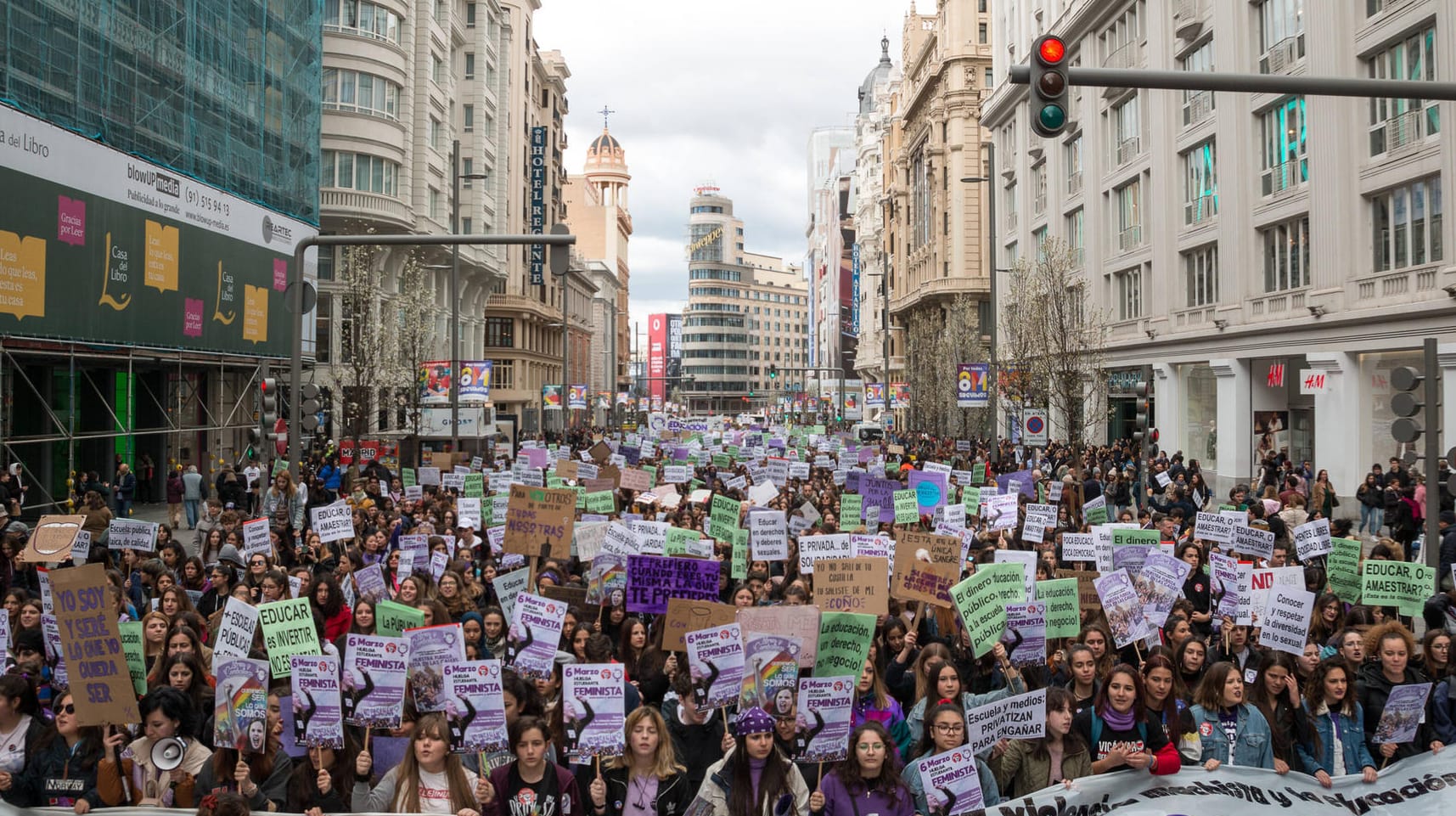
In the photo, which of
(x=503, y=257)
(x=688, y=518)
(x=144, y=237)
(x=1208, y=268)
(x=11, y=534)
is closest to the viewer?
(x=11, y=534)

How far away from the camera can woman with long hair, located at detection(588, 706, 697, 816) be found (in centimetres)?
632

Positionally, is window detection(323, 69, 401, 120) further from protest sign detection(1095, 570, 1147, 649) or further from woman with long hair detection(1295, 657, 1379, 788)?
woman with long hair detection(1295, 657, 1379, 788)

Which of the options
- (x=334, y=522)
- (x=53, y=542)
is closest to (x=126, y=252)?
(x=334, y=522)

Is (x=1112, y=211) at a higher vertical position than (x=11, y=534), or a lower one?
higher

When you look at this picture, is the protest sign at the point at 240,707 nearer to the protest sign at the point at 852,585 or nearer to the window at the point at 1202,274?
the protest sign at the point at 852,585

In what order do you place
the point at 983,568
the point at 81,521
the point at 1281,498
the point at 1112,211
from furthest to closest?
the point at 1112,211, the point at 1281,498, the point at 81,521, the point at 983,568

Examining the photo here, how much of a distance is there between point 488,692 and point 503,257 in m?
65.0

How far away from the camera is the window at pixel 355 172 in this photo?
46.2m

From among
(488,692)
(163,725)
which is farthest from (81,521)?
(488,692)

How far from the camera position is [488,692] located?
6684mm

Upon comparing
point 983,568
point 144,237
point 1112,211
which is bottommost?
point 983,568

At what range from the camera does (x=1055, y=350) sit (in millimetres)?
37688

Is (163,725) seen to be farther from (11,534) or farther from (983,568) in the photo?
(11,534)

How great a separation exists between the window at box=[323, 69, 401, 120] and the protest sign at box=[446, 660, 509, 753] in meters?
43.5
